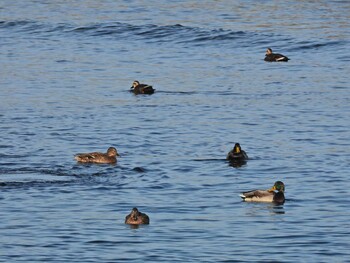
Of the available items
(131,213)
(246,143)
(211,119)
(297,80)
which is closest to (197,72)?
(297,80)

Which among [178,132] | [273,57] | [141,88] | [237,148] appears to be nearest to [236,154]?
[237,148]

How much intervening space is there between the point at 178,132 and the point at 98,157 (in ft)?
15.3

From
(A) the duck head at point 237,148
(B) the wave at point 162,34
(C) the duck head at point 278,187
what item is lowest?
(C) the duck head at point 278,187

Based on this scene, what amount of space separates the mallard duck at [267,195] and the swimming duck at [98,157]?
172 inches

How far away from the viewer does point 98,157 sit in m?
28.6

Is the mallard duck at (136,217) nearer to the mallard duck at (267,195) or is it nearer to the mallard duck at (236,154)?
the mallard duck at (267,195)

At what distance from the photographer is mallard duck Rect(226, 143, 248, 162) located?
94.0 feet

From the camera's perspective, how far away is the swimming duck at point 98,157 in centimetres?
2850

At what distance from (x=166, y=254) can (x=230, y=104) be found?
15860 mm

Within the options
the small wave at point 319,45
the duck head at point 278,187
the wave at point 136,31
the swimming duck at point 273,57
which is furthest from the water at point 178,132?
the duck head at point 278,187

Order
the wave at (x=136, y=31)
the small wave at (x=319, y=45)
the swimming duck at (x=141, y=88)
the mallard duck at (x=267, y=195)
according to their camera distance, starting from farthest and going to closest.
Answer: the wave at (x=136, y=31), the small wave at (x=319, y=45), the swimming duck at (x=141, y=88), the mallard duck at (x=267, y=195)

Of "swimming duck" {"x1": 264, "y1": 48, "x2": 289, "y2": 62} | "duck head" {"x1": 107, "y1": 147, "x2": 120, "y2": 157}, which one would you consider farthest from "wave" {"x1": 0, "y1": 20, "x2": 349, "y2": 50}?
"duck head" {"x1": 107, "y1": 147, "x2": 120, "y2": 157}

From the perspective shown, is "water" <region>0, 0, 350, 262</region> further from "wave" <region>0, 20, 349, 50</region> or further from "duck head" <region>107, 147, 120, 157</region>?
"duck head" <region>107, 147, 120, 157</region>

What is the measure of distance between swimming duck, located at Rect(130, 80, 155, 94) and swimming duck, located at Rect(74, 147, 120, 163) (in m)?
9.80
